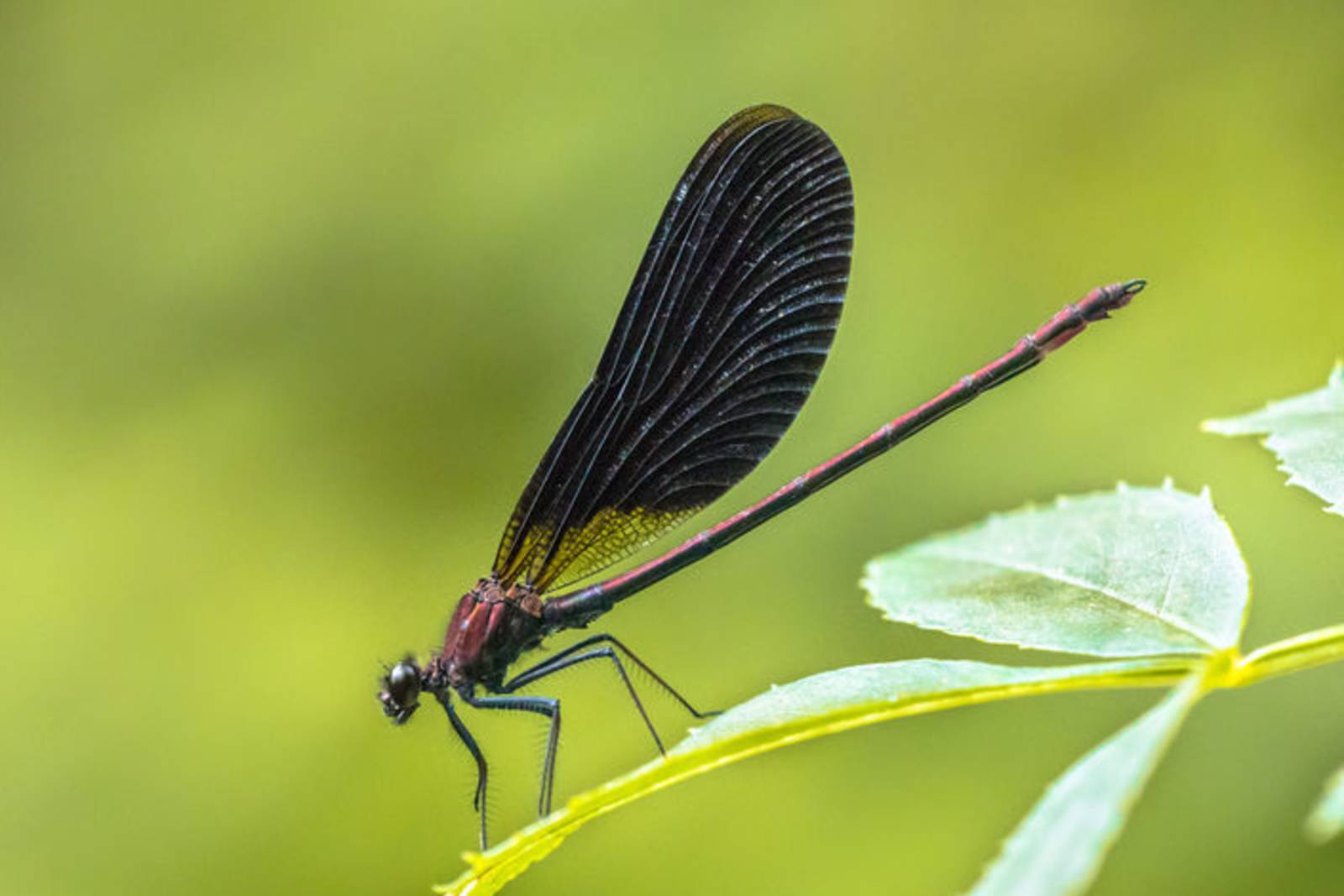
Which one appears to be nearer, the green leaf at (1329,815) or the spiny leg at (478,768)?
the green leaf at (1329,815)

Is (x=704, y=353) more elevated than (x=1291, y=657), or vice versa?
(x=704, y=353)

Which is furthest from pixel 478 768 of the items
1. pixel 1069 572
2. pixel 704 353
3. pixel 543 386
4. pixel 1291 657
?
pixel 543 386

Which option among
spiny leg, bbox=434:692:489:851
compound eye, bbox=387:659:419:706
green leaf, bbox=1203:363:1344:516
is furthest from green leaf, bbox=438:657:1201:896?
compound eye, bbox=387:659:419:706

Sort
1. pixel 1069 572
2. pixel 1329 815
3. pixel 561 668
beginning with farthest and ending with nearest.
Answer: pixel 561 668
pixel 1069 572
pixel 1329 815

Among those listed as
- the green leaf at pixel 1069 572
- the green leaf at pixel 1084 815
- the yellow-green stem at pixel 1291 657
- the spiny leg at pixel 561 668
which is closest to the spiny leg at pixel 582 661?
the spiny leg at pixel 561 668

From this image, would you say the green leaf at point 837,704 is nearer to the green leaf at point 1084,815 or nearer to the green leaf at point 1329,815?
the green leaf at point 1084,815

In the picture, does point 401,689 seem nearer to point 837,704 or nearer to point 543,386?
point 837,704
